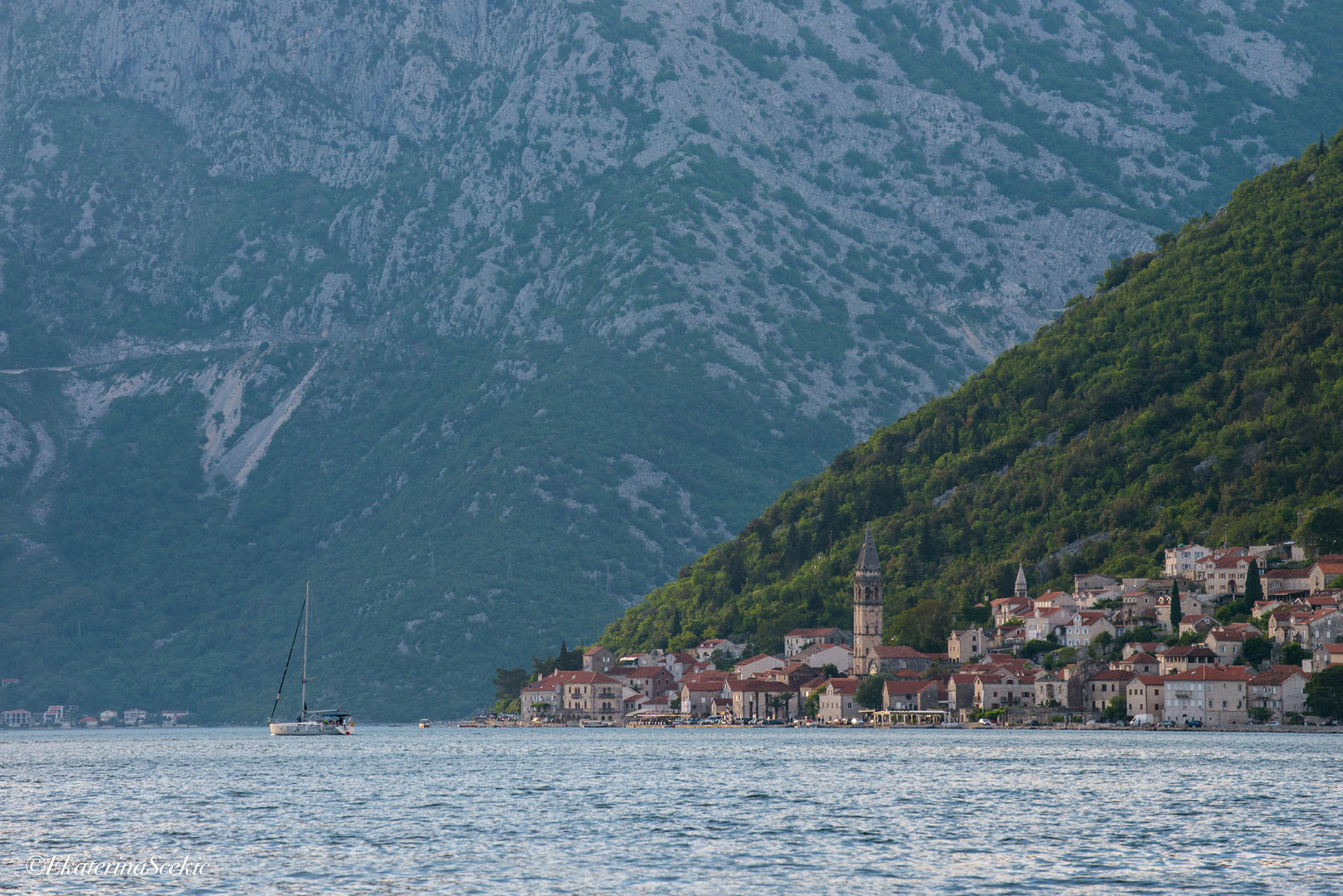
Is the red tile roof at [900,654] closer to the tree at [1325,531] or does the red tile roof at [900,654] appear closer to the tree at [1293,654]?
the tree at [1325,531]

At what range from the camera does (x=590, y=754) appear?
118 m

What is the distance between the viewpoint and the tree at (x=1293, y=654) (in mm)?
139875

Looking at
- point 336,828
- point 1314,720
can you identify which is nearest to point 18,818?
point 336,828

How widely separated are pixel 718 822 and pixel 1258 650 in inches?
3646

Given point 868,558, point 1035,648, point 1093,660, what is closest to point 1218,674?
point 1093,660

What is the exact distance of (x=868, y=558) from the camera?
191000 millimetres

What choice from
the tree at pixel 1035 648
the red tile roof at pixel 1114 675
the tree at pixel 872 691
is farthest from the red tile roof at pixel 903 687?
the red tile roof at pixel 1114 675

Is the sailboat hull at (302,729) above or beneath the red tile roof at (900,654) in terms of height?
beneath

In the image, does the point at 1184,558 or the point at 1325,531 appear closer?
the point at 1325,531

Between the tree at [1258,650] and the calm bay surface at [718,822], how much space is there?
1236 inches

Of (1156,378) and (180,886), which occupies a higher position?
(1156,378)

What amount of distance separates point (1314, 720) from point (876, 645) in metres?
54.1

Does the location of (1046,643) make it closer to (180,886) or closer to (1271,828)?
(1271,828)

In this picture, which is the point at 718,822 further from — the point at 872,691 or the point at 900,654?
the point at 900,654
